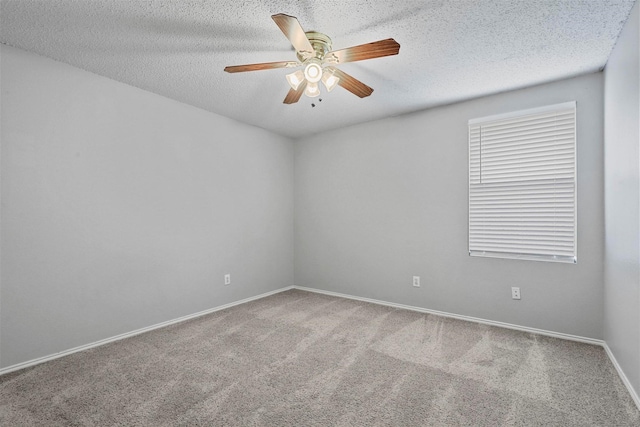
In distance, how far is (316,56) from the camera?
2.06 metres

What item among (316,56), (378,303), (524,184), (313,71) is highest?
(316,56)

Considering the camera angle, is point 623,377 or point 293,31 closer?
point 293,31

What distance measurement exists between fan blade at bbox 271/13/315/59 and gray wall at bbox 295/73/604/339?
213 cm

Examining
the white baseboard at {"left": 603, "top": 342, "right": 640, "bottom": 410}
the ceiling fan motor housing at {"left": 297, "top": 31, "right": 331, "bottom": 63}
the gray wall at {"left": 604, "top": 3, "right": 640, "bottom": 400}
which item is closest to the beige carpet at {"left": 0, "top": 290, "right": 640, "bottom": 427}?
the white baseboard at {"left": 603, "top": 342, "right": 640, "bottom": 410}

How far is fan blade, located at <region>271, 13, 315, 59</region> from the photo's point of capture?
1536mm

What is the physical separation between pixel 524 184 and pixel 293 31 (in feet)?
8.69

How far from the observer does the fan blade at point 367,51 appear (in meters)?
1.73

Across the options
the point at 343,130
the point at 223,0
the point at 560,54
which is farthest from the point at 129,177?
Answer: the point at 560,54

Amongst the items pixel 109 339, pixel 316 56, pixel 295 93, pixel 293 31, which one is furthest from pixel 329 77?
pixel 109 339

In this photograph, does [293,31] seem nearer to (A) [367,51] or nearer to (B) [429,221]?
(A) [367,51]

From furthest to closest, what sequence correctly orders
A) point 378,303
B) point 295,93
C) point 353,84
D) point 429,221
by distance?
point 378,303, point 429,221, point 295,93, point 353,84

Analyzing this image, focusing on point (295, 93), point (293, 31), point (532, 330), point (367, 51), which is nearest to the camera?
point (293, 31)

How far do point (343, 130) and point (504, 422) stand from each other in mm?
3596

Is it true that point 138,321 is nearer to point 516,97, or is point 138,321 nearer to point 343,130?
point 343,130
